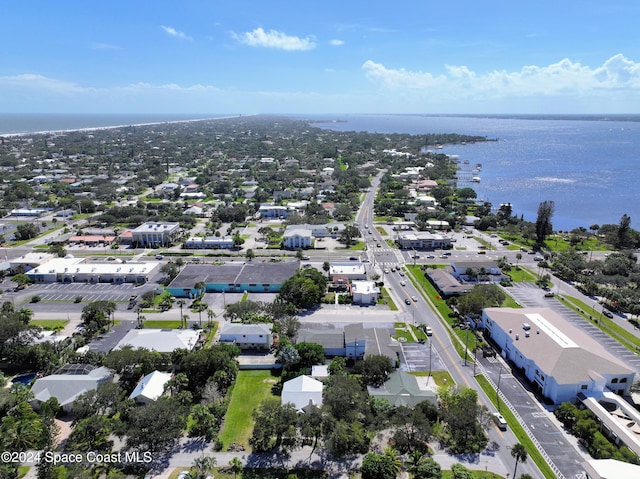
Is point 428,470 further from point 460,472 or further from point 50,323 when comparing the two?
point 50,323

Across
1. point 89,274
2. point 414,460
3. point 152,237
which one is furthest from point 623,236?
point 89,274

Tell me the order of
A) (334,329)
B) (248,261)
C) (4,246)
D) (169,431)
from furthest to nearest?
(4,246) → (248,261) → (334,329) → (169,431)

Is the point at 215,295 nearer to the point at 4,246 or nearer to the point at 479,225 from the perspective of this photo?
the point at 4,246

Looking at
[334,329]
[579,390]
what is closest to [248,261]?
[334,329]

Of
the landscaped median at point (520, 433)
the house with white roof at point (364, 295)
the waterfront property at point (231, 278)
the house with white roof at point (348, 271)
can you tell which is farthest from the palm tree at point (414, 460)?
the house with white roof at point (348, 271)

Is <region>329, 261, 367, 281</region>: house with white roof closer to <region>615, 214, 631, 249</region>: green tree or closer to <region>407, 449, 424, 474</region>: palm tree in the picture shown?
<region>407, 449, 424, 474</region>: palm tree

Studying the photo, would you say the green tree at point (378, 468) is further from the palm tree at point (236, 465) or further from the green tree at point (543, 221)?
the green tree at point (543, 221)
